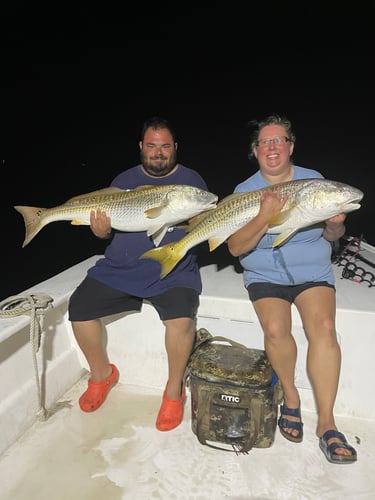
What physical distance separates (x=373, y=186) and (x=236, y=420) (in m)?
20.9

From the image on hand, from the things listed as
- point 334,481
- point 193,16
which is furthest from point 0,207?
point 193,16

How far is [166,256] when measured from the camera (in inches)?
104

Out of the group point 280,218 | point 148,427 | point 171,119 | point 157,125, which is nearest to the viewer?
point 280,218

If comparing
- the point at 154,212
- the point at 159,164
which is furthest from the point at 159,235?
the point at 159,164

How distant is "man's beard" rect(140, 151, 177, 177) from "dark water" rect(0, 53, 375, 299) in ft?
65.1

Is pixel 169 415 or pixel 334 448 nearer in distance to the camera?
pixel 334 448

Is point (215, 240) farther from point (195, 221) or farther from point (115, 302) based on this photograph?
point (115, 302)

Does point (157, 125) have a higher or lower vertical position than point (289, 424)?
higher

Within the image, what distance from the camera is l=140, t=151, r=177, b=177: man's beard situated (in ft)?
9.49

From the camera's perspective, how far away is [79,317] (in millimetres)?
2846

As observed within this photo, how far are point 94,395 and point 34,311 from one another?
804mm

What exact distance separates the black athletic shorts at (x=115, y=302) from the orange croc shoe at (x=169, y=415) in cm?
60

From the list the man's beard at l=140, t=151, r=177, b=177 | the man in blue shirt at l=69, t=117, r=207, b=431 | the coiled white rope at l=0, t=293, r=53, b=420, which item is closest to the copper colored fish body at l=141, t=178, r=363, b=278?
the man in blue shirt at l=69, t=117, r=207, b=431

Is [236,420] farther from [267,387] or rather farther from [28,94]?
[28,94]
